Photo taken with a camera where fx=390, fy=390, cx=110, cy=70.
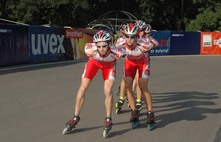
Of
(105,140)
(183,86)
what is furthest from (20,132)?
(183,86)

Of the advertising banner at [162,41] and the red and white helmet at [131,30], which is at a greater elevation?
the red and white helmet at [131,30]

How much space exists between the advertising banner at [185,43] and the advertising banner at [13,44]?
14.0 metres

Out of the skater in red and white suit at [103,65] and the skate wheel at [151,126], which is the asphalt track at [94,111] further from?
the skater in red and white suit at [103,65]

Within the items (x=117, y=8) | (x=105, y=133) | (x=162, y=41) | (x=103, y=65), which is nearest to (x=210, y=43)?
(x=162, y=41)

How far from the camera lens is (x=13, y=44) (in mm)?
16641

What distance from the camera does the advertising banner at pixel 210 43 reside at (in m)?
30.3

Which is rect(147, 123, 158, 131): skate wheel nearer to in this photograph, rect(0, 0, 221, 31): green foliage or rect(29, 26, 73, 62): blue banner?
rect(29, 26, 73, 62): blue banner

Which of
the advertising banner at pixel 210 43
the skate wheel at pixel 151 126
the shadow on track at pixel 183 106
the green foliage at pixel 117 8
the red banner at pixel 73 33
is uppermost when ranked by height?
the green foliage at pixel 117 8

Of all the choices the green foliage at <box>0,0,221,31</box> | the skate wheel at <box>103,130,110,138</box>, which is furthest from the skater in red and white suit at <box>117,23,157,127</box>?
the green foliage at <box>0,0,221,31</box>

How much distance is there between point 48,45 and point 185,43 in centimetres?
1361

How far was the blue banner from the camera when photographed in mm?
18016

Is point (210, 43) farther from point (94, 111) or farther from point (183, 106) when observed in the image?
point (94, 111)

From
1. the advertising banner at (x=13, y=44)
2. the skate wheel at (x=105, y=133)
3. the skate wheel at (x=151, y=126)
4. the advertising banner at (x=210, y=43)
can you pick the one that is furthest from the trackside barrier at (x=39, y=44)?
the skate wheel at (x=105, y=133)

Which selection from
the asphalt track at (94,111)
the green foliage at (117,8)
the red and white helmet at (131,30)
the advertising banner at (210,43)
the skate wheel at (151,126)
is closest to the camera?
the asphalt track at (94,111)
